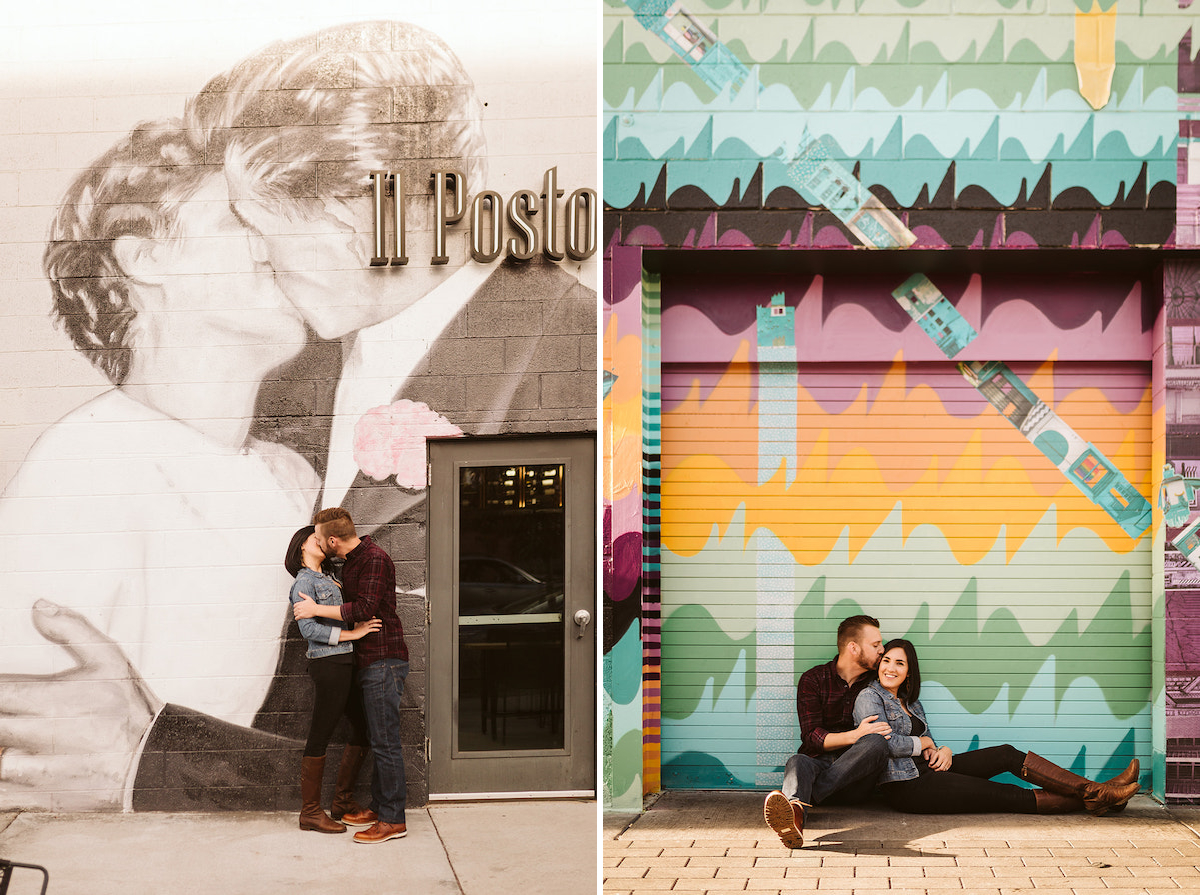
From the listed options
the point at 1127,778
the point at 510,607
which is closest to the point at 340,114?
the point at 510,607

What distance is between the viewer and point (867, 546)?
539 cm

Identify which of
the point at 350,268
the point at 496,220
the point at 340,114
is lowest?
the point at 350,268

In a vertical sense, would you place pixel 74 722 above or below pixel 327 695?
below

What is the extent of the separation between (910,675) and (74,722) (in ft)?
14.8

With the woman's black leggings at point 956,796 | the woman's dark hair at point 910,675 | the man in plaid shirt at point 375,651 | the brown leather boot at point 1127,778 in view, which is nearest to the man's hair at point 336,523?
the man in plaid shirt at point 375,651

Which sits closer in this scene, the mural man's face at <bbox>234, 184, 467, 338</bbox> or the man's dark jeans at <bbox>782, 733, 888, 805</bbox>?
the man's dark jeans at <bbox>782, 733, 888, 805</bbox>

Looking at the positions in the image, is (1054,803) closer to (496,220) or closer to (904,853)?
(904,853)

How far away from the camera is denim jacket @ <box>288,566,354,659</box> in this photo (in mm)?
4914

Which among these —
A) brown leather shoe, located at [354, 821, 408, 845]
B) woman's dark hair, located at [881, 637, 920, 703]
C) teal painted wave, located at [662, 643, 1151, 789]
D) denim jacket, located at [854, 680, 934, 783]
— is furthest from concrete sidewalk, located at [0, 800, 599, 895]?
woman's dark hair, located at [881, 637, 920, 703]

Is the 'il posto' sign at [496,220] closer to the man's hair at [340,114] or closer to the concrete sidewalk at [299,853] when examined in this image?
the man's hair at [340,114]

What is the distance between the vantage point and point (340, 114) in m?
5.59

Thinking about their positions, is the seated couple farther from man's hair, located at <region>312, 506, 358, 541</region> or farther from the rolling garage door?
man's hair, located at <region>312, 506, 358, 541</region>

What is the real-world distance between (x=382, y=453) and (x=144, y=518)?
4.50 ft

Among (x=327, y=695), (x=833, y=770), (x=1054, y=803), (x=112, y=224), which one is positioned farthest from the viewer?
(x=112, y=224)
